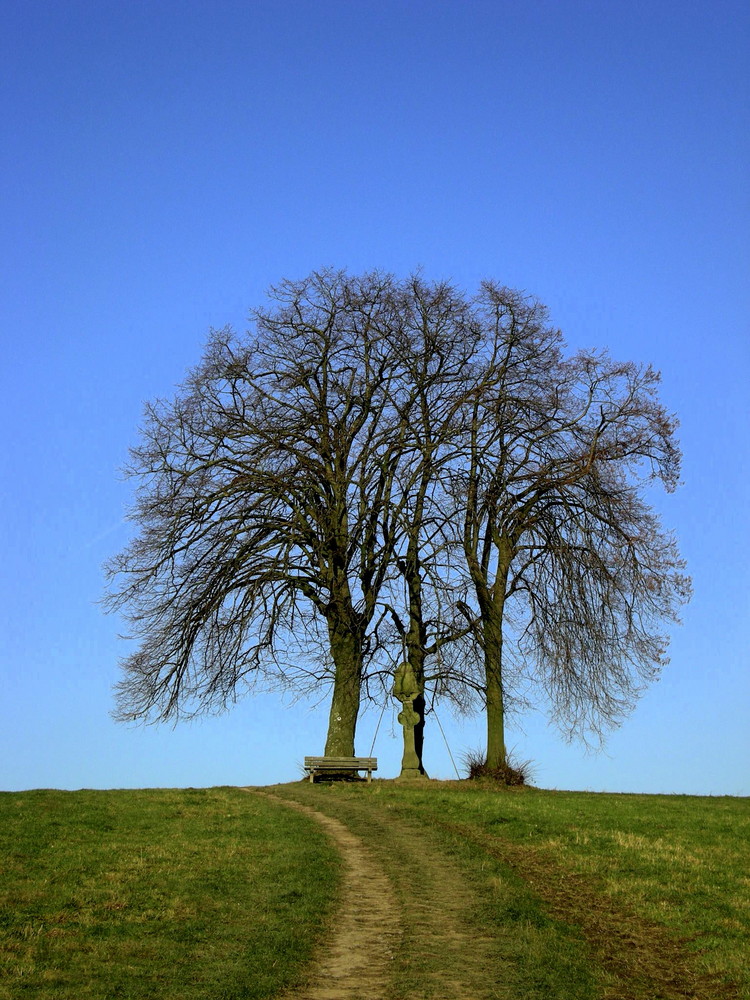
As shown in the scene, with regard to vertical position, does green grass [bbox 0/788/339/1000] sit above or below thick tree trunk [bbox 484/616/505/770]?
below

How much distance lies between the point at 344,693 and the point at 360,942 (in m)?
17.0

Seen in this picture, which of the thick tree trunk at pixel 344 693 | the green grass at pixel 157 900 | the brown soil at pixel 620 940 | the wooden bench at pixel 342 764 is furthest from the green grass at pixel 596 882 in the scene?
the thick tree trunk at pixel 344 693

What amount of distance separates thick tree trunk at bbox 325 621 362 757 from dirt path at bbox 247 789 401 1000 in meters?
11.9

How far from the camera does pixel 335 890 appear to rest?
14.5 metres

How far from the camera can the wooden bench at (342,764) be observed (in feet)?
89.6

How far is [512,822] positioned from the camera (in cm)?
1986

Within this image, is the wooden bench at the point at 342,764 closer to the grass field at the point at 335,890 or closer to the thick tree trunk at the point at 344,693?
the thick tree trunk at the point at 344,693

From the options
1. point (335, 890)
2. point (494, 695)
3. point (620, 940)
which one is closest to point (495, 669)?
point (494, 695)

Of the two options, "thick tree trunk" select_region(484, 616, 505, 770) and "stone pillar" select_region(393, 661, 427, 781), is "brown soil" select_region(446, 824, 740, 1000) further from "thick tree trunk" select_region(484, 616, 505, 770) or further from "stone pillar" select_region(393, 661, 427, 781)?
"stone pillar" select_region(393, 661, 427, 781)

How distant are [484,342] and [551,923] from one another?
2083cm

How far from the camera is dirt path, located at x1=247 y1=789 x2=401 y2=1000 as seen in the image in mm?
10523

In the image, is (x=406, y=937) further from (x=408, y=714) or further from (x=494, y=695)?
(x=494, y=695)

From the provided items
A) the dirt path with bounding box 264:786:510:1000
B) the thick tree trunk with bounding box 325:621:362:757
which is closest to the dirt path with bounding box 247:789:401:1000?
the dirt path with bounding box 264:786:510:1000

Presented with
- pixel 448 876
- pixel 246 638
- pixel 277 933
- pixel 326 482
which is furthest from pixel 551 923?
pixel 326 482
